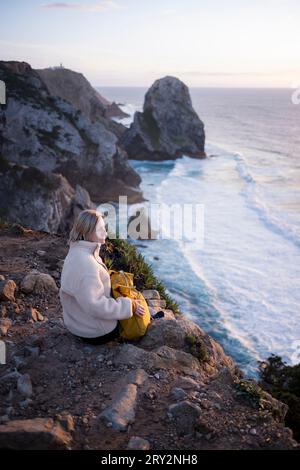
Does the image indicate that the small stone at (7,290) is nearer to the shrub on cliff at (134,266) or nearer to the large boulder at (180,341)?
the large boulder at (180,341)

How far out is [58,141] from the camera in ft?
88.0

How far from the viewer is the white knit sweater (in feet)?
16.6

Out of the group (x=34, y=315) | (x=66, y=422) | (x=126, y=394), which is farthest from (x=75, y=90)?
(x=66, y=422)

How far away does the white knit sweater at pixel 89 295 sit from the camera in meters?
5.05

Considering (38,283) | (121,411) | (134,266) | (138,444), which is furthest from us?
(134,266)

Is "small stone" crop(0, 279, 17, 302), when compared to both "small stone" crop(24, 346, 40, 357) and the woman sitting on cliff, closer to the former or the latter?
"small stone" crop(24, 346, 40, 357)

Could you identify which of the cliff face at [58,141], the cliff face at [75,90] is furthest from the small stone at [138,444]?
the cliff face at [75,90]

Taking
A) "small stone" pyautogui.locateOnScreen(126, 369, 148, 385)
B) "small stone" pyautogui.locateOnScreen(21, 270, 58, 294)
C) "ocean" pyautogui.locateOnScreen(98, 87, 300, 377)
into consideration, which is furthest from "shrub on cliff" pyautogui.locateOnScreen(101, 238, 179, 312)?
"small stone" pyautogui.locateOnScreen(126, 369, 148, 385)

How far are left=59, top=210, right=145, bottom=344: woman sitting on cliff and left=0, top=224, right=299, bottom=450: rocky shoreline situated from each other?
497 mm

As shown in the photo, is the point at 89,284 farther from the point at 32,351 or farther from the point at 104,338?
the point at 32,351

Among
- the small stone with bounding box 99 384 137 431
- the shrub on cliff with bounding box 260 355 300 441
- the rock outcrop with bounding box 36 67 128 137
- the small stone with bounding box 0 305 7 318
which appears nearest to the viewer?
the small stone with bounding box 99 384 137 431

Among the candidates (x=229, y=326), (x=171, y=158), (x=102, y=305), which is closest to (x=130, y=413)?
(x=102, y=305)

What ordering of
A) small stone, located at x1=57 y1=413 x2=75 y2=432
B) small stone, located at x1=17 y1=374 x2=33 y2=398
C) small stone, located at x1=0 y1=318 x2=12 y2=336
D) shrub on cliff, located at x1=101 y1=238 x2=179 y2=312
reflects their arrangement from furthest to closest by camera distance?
shrub on cliff, located at x1=101 y1=238 x2=179 y2=312
small stone, located at x1=0 y1=318 x2=12 y2=336
small stone, located at x1=17 y1=374 x2=33 y2=398
small stone, located at x1=57 y1=413 x2=75 y2=432

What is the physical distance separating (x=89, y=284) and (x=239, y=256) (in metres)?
14.4
